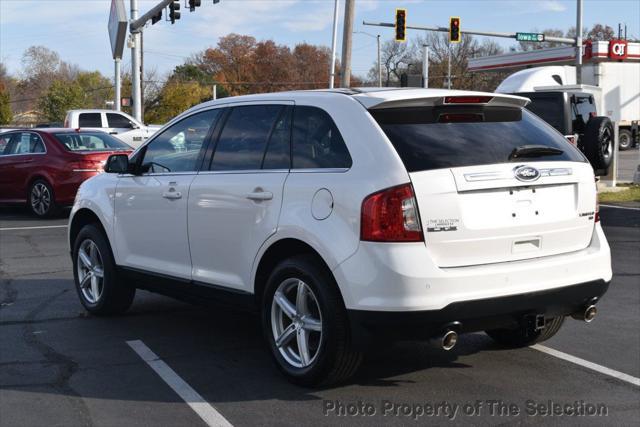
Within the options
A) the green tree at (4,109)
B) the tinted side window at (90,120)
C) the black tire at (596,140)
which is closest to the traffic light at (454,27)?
the tinted side window at (90,120)

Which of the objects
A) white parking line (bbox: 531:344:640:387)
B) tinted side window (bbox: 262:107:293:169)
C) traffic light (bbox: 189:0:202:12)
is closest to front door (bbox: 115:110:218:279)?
tinted side window (bbox: 262:107:293:169)

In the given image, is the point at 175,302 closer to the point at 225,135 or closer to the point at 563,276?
the point at 225,135

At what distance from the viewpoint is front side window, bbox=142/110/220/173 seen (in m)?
5.91

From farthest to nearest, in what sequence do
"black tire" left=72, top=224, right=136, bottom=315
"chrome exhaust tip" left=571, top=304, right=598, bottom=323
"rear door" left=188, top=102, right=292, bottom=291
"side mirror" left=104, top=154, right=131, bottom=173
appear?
"black tire" left=72, top=224, right=136, bottom=315
"side mirror" left=104, top=154, right=131, bottom=173
"rear door" left=188, top=102, right=292, bottom=291
"chrome exhaust tip" left=571, top=304, right=598, bottom=323

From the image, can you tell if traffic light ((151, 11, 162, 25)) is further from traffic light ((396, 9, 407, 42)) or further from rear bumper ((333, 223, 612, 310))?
rear bumper ((333, 223, 612, 310))

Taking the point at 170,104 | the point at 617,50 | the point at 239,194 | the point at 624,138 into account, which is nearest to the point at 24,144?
the point at 239,194

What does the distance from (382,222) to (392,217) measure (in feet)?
0.20

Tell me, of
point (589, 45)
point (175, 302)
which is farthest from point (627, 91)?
point (175, 302)

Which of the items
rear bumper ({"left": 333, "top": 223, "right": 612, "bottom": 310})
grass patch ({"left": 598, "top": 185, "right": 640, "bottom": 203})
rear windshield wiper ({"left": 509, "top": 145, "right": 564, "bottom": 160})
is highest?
rear windshield wiper ({"left": 509, "top": 145, "right": 564, "bottom": 160})

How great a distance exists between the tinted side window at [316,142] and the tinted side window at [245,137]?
11.0 inches

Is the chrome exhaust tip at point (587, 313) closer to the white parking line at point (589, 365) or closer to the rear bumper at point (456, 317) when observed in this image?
the rear bumper at point (456, 317)

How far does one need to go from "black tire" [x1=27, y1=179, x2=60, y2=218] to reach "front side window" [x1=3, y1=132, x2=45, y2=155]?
2.04 feet

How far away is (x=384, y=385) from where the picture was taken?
5.03m

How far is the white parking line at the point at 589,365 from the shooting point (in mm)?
5238
